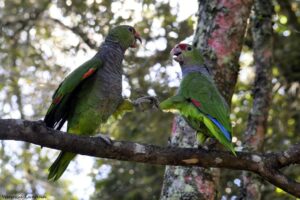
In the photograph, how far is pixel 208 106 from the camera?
3.93 metres

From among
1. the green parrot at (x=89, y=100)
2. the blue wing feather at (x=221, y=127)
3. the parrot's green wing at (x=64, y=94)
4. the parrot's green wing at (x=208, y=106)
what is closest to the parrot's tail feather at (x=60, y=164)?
the green parrot at (x=89, y=100)

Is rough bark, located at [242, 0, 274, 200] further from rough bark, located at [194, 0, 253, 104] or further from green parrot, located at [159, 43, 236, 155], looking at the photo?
green parrot, located at [159, 43, 236, 155]

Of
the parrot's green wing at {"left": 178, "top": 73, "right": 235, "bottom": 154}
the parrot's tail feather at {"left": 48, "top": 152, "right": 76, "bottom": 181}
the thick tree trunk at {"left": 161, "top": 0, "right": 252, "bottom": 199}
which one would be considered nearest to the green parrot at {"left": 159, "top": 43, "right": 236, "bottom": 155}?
the parrot's green wing at {"left": 178, "top": 73, "right": 235, "bottom": 154}

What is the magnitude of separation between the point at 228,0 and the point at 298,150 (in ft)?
6.64

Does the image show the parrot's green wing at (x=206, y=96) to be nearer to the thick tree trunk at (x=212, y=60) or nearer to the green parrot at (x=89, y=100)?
the thick tree trunk at (x=212, y=60)

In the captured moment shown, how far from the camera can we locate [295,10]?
26.6 ft

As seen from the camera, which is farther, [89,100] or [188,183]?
[89,100]

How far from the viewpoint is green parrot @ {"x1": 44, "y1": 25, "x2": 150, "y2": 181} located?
4246mm

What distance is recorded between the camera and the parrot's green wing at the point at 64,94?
4.14 meters

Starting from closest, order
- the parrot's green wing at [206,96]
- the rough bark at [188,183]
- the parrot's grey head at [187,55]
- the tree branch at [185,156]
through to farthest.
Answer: the tree branch at [185,156]
the parrot's green wing at [206,96]
the rough bark at [188,183]
the parrot's grey head at [187,55]

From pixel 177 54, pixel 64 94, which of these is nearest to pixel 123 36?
pixel 177 54

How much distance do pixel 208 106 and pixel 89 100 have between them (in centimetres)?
112

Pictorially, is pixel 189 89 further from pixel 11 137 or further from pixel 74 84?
pixel 11 137

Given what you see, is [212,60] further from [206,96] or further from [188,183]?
[188,183]
